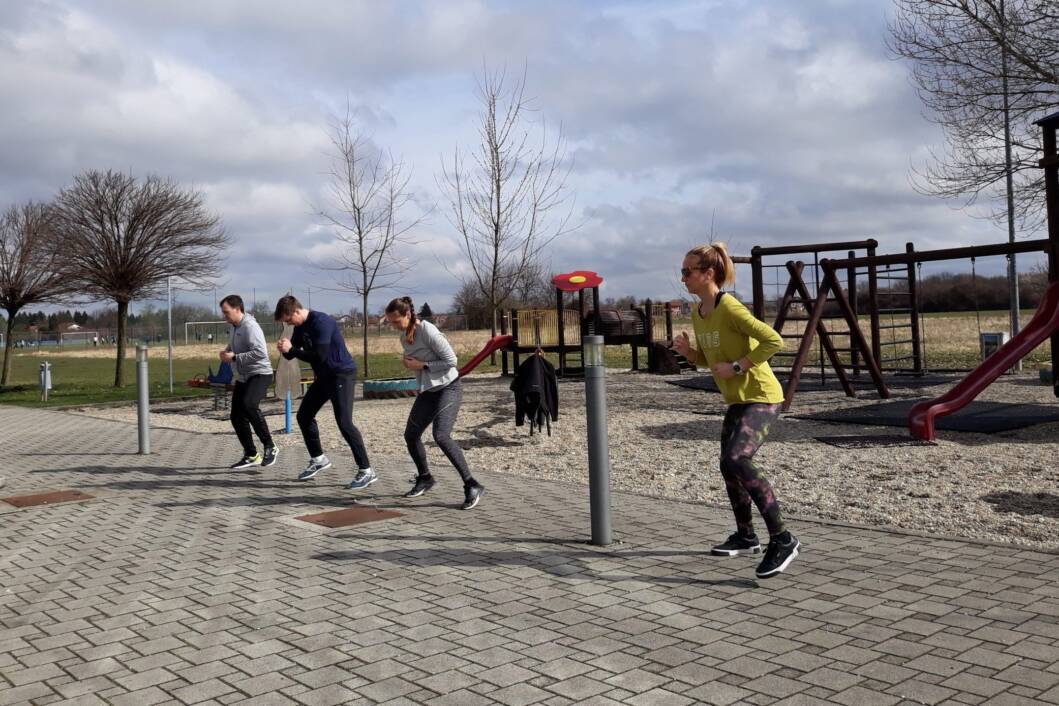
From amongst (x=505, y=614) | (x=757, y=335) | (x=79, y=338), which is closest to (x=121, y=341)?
(x=505, y=614)

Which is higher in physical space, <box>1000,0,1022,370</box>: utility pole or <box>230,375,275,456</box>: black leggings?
<box>1000,0,1022,370</box>: utility pole

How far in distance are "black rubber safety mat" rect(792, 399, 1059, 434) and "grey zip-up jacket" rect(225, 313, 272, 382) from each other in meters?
6.89

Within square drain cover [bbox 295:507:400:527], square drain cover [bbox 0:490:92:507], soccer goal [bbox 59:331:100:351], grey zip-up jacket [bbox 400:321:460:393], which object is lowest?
square drain cover [bbox 295:507:400:527]

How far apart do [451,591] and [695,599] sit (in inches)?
49.2

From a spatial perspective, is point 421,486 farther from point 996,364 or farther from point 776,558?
point 996,364

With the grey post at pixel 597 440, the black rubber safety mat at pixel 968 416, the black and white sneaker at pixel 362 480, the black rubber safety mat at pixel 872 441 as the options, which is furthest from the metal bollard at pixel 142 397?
the black rubber safety mat at pixel 968 416

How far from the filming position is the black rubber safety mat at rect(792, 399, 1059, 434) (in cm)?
1018

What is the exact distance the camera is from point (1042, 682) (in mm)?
3309

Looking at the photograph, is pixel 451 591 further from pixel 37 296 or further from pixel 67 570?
pixel 37 296

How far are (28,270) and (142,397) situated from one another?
74.9 ft

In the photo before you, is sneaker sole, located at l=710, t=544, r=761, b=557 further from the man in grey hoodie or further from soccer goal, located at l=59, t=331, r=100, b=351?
soccer goal, located at l=59, t=331, r=100, b=351

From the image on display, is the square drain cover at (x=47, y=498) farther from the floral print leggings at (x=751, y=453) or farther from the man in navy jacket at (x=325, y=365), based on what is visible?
the floral print leggings at (x=751, y=453)

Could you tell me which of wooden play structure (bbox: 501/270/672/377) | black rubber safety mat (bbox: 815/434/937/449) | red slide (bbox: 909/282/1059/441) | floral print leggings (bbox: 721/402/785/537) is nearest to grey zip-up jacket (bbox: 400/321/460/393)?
floral print leggings (bbox: 721/402/785/537)

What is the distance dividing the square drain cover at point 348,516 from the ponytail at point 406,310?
1.36m
